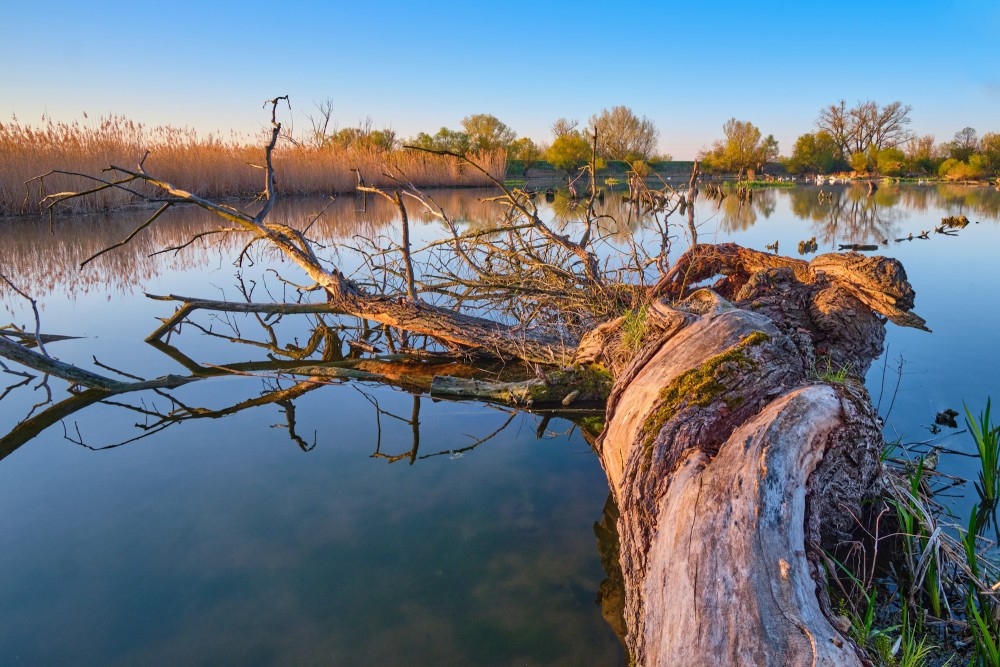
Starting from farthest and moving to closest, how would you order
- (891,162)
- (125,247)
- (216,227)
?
(891,162) < (216,227) < (125,247)

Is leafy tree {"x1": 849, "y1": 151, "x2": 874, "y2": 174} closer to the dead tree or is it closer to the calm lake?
the calm lake

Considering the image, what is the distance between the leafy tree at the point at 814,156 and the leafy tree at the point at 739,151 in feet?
7.31

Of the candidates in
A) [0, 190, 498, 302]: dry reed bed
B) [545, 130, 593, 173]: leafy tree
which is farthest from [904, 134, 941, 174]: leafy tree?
[0, 190, 498, 302]: dry reed bed

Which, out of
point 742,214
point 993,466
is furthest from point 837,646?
point 742,214

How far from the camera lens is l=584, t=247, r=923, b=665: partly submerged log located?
1.48m

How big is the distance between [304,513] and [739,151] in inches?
1822

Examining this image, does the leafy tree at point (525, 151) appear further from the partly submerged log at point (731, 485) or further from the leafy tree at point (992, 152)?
the partly submerged log at point (731, 485)

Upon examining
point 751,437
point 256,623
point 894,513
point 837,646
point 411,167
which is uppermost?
point 411,167

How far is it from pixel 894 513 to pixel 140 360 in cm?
550

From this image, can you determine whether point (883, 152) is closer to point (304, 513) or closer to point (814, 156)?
point (814, 156)

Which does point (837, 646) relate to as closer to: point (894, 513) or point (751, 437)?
Result: point (751, 437)

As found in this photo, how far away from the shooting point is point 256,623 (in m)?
2.22

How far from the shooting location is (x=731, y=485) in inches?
72.2

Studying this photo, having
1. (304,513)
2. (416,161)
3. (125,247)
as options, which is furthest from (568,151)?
(304,513)
